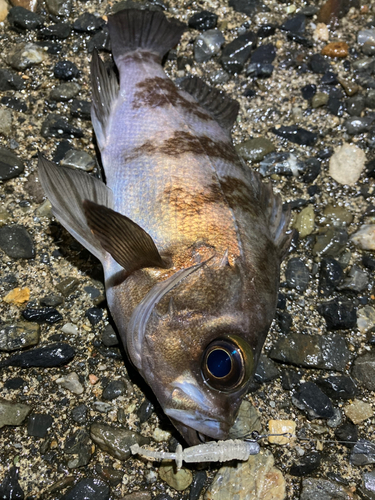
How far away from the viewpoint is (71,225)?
296 cm

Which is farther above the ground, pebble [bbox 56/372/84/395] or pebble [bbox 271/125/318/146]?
pebble [bbox 271/125/318/146]

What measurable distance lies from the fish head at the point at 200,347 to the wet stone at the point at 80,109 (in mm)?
2186

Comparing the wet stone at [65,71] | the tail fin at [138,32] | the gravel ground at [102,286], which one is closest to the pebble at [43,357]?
the gravel ground at [102,286]

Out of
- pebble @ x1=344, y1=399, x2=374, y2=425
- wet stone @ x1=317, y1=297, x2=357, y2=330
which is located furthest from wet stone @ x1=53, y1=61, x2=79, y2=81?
pebble @ x1=344, y1=399, x2=374, y2=425

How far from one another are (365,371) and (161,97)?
9.35 feet

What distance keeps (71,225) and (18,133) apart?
1393mm

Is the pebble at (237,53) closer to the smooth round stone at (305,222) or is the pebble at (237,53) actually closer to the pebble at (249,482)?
the smooth round stone at (305,222)

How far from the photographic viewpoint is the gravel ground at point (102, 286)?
293cm

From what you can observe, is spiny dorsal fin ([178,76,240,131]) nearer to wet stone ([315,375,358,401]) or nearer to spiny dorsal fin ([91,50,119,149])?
spiny dorsal fin ([91,50,119,149])

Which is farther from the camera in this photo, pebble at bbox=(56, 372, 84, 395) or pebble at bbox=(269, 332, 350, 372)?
pebble at bbox=(269, 332, 350, 372)

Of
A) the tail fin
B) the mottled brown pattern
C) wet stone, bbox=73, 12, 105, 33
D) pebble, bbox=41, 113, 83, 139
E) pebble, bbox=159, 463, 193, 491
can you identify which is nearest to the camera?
pebble, bbox=159, 463, 193, 491

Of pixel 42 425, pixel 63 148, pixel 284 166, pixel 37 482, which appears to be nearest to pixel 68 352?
pixel 42 425

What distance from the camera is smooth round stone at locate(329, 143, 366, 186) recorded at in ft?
13.3

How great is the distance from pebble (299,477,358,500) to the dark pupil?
139 centimetres
